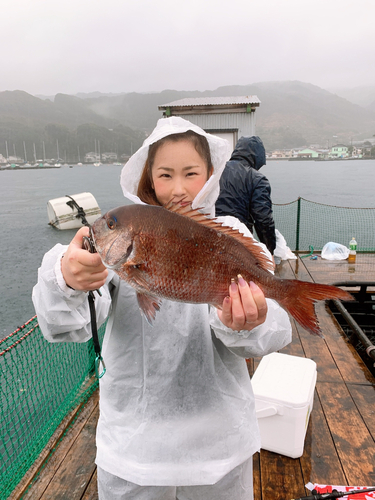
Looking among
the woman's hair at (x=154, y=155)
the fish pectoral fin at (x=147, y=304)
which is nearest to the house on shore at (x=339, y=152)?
the woman's hair at (x=154, y=155)

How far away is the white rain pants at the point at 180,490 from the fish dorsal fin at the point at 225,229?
107cm

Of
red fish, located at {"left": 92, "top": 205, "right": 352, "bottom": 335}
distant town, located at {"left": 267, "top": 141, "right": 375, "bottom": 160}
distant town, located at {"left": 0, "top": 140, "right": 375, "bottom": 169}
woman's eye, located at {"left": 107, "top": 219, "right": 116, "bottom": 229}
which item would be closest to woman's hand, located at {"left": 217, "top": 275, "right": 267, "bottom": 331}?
red fish, located at {"left": 92, "top": 205, "right": 352, "bottom": 335}

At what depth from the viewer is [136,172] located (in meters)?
2.06

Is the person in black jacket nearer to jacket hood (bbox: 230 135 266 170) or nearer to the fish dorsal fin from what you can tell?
jacket hood (bbox: 230 135 266 170)

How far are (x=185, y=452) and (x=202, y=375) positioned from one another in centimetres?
36

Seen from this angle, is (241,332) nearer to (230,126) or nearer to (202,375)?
(202,375)

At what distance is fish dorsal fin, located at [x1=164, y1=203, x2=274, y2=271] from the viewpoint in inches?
60.4

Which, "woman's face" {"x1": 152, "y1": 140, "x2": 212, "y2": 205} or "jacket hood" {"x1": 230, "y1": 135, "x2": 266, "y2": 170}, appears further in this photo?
→ "jacket hood" {"x1": 230, "y1": 135, "x2": 266, "y2": 170}

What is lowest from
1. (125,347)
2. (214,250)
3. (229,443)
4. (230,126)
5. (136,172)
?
(229,443)

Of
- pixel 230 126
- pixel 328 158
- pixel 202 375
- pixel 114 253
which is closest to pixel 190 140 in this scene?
pixel 114 253

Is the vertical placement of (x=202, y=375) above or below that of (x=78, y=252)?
below

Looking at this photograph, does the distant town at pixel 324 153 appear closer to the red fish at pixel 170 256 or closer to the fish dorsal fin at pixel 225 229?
the fish dorsal fin at pixel 225 229

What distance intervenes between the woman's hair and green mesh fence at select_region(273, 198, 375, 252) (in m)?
13.8

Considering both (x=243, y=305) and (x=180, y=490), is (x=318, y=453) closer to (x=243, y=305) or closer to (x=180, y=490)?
(x=180, y=490)
